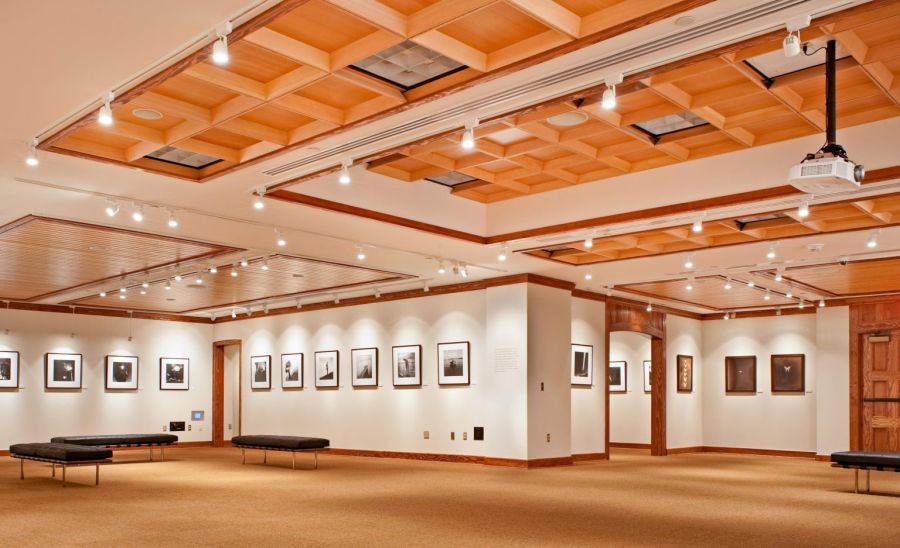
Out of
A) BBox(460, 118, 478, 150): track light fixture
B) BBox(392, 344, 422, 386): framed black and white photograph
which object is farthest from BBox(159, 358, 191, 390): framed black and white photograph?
BBox(460, 118, 478, 150): track light fixture

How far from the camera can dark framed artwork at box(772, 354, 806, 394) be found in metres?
18.3

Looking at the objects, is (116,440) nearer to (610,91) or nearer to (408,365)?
(408,365)

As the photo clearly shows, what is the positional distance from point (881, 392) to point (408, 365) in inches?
368

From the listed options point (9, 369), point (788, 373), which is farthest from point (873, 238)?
point (9, 369)

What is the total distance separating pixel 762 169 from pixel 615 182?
1.84m

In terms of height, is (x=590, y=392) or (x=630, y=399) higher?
(x=590, y=392)

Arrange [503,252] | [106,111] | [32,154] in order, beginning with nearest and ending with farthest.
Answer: [106,111] → [32,154] → [503,252]

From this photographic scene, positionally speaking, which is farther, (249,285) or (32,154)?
(249,285)

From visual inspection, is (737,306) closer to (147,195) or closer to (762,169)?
(762,169)

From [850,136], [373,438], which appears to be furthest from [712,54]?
[373,438]

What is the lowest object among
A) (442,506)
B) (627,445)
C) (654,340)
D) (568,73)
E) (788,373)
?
(627,445)

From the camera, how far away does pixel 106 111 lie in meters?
6.21

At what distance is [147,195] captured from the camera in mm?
9336

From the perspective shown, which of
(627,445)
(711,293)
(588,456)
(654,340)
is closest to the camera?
(588,456)
